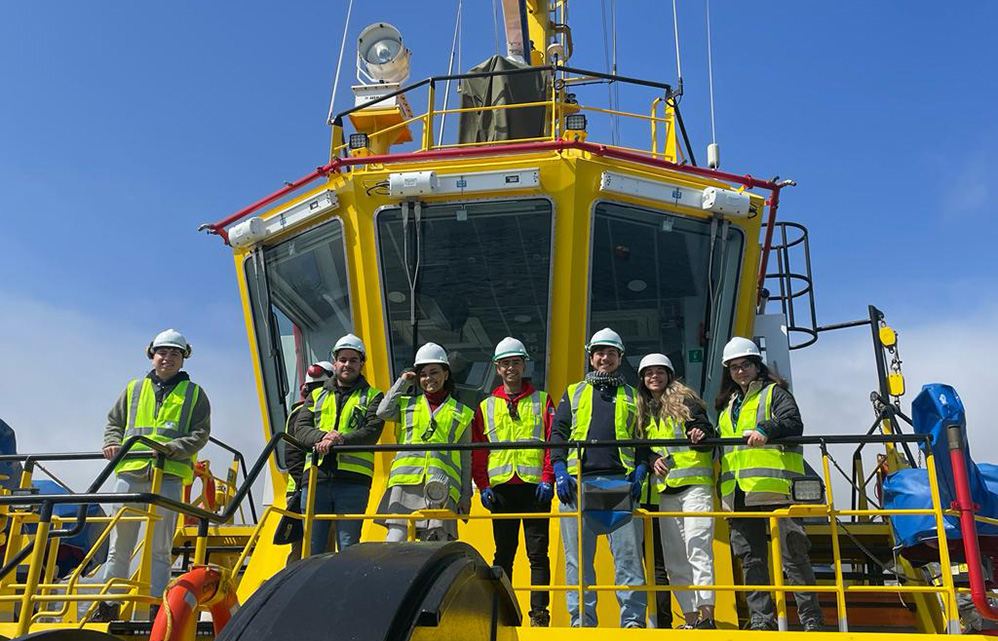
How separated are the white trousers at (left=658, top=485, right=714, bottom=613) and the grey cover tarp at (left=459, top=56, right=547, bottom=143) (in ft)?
16.2

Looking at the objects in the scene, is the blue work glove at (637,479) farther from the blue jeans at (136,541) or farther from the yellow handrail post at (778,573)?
the blue jeans at (136,541)

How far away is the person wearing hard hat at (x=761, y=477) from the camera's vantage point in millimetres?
4926

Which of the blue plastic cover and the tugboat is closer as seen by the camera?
the blue plastic cover

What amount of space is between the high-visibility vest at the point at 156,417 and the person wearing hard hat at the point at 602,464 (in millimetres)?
2720

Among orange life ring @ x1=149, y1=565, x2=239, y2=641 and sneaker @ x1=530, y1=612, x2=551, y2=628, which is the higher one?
orange life ring @ x1=149, y1=565, x2=239, y2=641

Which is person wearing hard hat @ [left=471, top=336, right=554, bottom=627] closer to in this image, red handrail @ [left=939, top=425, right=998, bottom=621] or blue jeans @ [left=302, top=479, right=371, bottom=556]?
blue jeans @ [left=302, top=479, right=371, bottom=556]

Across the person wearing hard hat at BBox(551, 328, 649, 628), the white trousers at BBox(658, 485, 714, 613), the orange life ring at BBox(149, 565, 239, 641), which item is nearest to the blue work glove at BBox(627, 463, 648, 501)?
the person wearing hard hat at BBox(551, 328, 649, 628)

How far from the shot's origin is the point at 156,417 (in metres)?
6.27

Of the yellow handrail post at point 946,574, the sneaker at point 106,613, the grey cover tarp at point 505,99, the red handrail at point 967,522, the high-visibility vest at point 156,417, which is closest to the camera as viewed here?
the red handrail at point 967,522

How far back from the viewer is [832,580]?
7941 millimetres

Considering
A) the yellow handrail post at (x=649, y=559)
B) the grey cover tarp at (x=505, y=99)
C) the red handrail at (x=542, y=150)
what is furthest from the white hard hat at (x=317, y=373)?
the grey cover tarp at (x=505, y=99)

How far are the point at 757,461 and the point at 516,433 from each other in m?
1.51

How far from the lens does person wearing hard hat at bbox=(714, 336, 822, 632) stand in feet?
16.2

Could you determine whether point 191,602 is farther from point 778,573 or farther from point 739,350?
point 739,350
